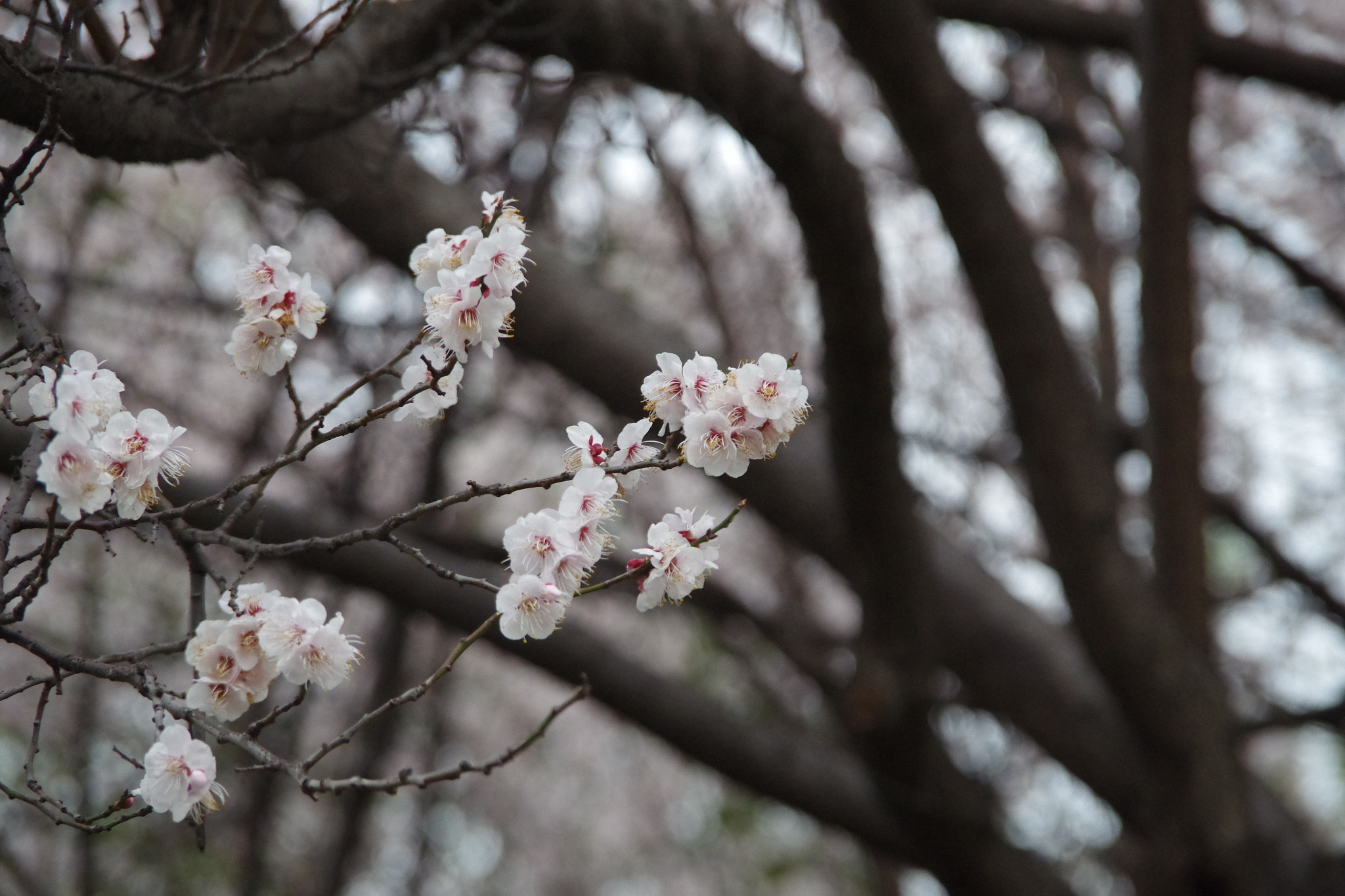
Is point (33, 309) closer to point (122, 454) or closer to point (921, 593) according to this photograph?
point (122, 454)

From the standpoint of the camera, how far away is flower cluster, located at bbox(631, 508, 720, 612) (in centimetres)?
109

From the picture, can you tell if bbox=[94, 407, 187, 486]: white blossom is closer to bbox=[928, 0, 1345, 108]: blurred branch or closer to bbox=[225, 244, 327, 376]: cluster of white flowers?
bbox=[225, 244, 327, 376]: cluster of white flowers

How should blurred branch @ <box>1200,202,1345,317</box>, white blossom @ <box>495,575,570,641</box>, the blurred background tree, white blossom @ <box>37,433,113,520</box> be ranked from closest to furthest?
white blossom @ <box>37,433,113,520</box> < white blossom @ <box>495,575,570,641</box> < the blurred background tree < blurred branch @ <box>1200,202,1345,317</box>

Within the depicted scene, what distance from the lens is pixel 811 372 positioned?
4527 millimetres

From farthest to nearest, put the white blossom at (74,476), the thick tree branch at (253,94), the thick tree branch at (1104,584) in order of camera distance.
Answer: the thick tree branch at (1104,584) < the thick tree branch at (253,94) < the white blossom at (74,476)

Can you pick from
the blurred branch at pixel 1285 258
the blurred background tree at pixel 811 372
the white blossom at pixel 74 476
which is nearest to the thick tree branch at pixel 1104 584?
the blurred background tree at pixel 811 372

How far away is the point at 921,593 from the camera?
264 centimetres

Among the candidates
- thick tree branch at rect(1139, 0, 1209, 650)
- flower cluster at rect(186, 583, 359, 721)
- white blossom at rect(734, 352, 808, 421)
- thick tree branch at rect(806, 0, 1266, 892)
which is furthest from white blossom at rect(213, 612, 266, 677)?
thick tree branch at rect(1139, 0, 1209, 650)

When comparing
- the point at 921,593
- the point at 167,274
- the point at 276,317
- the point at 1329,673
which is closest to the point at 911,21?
the point at 921,593

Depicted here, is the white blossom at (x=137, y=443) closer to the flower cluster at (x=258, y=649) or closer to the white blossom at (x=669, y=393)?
the flower cluster at (x=258, y=649)

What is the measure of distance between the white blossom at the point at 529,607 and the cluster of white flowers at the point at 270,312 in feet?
1.16

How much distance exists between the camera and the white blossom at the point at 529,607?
104 centimetres

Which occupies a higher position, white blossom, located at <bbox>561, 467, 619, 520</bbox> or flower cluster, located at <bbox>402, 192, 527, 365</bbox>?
flower cluster, located at <bbox>402, 192, 527, 365</bbox>

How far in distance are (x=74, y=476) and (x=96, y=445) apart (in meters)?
0.07
